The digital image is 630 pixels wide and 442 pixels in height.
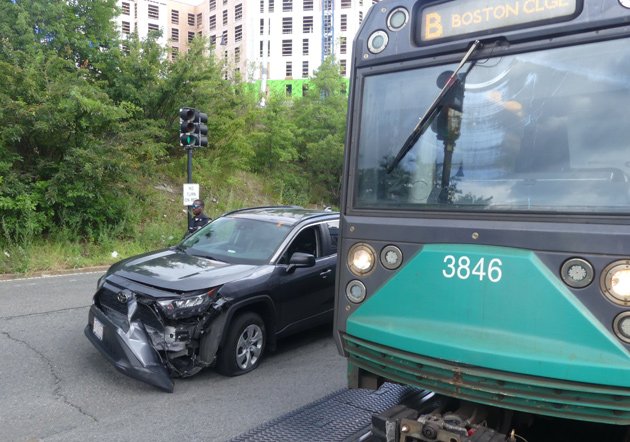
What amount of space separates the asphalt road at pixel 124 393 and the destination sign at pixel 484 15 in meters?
3.39

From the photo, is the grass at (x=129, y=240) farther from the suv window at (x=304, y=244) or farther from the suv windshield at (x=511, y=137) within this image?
the suv windshield at (x=511, y=137)

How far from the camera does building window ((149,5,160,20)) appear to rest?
2744 inches

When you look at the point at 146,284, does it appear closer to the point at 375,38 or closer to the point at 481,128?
the point at 375,38

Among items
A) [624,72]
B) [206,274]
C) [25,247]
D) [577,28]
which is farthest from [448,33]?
[25,247]

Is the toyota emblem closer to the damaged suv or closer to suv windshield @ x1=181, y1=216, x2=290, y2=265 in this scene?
the damaged suv

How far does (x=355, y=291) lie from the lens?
338cm

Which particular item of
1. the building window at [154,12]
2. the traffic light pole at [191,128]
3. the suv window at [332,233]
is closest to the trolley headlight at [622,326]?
the suv window at [332,233]

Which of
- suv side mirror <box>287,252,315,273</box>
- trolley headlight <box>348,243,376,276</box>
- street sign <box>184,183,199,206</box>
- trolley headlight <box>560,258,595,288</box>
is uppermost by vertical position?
trolley headlight <box>560,258,595,288</box>

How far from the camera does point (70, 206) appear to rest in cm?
1339

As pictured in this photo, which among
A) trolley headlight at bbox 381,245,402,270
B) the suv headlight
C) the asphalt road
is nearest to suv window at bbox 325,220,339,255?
the asphalt road

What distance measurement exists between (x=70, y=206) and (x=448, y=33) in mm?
12633

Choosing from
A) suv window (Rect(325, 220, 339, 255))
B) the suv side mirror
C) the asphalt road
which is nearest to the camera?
the asphalt road

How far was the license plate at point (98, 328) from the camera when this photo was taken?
5.04 m

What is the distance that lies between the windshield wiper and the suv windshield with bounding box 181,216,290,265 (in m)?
2.89
